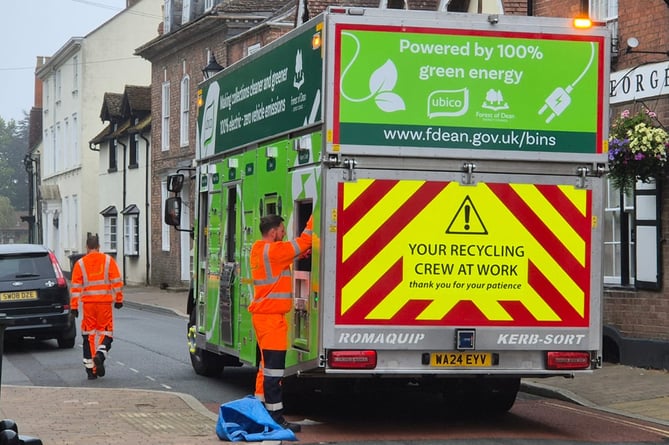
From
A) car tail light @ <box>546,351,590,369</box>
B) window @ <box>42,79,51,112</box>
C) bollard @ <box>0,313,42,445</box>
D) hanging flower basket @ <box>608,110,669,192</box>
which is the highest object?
window @ <box>42,79,51,112</box>

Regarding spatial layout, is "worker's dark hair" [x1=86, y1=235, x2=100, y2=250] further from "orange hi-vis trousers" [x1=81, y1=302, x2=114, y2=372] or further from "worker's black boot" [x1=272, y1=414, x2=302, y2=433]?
"worker's black boot" [x1=272, y1=414, x2=302, y2=433]

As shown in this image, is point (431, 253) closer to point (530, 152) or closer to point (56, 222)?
point (530, 152)

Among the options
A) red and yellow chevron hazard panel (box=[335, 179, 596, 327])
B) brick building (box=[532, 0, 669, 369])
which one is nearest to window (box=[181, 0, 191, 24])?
brick building (box=[532, 0, 669, 369])

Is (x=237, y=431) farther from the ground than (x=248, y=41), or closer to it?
closer to it

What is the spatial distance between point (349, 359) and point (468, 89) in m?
2.38

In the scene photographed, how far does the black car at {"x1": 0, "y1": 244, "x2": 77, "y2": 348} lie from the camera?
59.2 feet

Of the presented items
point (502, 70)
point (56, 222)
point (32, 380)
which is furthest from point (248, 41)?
point (56, 222)

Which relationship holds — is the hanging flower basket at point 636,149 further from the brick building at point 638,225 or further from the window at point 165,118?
the window at point 165,118

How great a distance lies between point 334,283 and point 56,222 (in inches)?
2007

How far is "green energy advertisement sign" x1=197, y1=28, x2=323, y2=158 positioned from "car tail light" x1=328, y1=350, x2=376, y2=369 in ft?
6.18

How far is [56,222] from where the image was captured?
5903cm

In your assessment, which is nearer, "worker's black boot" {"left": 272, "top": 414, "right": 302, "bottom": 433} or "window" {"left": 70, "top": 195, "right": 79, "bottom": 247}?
"worker's black boot" {"left": 272, "top": 414, "right": 302, "bottom": 433}

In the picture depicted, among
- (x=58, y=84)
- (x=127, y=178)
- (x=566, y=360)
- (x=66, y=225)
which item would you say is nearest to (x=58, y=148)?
(x=58, y=84)

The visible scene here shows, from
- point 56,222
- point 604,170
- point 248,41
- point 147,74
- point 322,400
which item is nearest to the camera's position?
point 604,170
